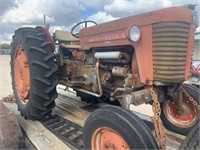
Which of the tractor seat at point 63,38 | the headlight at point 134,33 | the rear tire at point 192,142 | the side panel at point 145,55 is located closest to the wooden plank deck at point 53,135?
the rear tire at point 192,142

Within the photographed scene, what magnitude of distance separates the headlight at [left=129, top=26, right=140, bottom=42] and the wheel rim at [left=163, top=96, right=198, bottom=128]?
1088mm

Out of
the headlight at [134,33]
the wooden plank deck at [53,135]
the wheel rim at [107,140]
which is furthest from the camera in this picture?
the wooden plank deck at [53,135]

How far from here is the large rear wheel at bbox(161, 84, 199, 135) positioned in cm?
265

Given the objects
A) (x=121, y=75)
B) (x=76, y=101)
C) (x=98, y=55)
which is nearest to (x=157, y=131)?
(x=121, y=75)

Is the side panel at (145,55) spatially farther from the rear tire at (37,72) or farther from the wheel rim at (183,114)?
the rear tire at (37,72)

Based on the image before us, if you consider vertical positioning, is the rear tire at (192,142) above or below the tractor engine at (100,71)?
below

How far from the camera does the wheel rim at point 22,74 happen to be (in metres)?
3.32

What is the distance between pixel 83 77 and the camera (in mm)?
3109

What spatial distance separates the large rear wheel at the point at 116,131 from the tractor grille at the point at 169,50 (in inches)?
19.5

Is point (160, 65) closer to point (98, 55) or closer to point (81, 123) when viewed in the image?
point (98, 55)

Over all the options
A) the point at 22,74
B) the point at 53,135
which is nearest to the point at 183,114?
the point at 53,135

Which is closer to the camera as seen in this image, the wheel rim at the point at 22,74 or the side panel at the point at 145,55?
the side panel at the point at 145,55

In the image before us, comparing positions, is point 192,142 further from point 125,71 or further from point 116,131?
point 125,71

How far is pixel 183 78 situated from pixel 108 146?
0.93m
